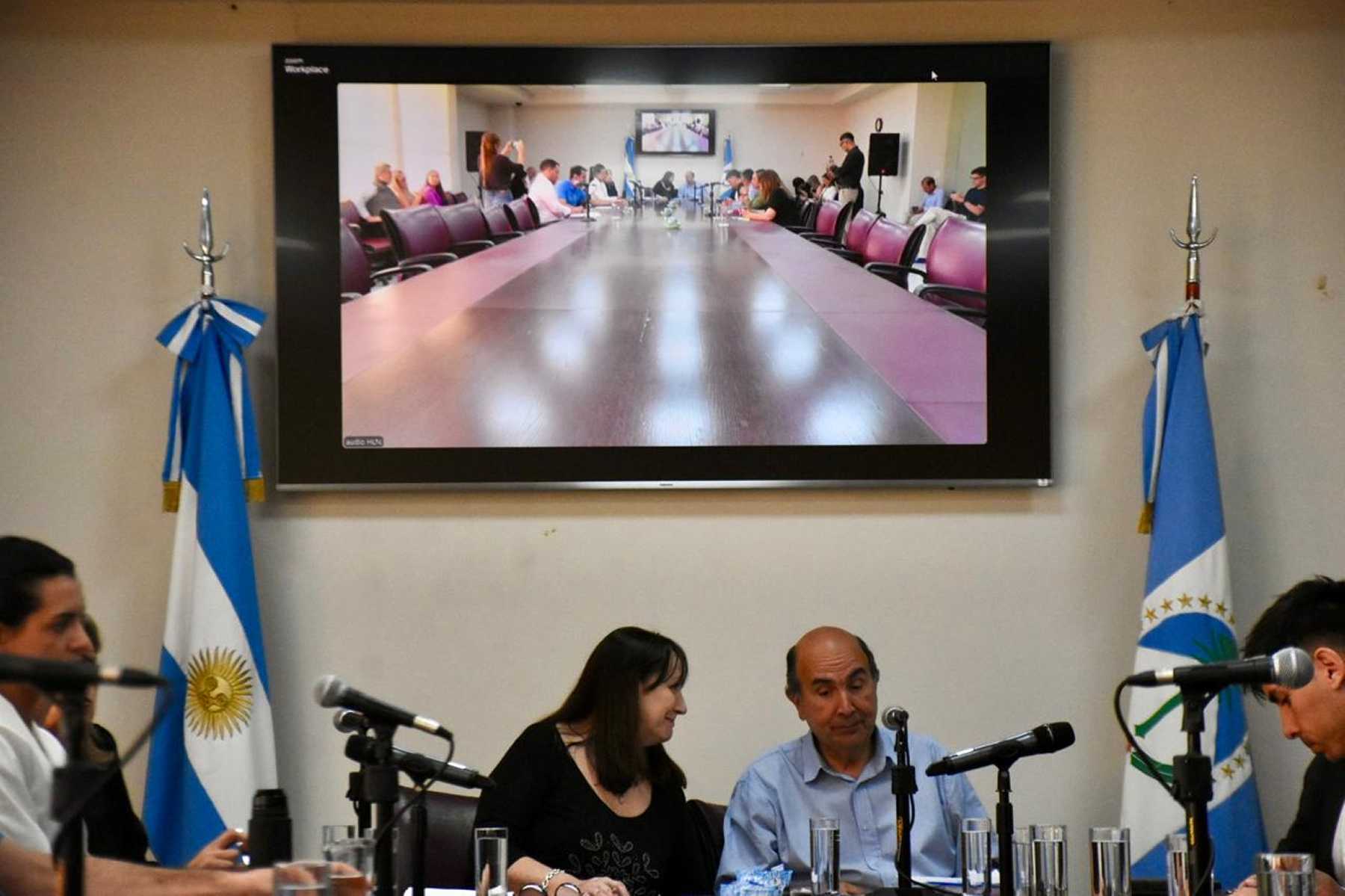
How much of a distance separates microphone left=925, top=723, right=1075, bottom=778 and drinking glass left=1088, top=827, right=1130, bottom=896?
0.30m

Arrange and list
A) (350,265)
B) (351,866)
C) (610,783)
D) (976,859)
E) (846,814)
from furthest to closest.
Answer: (350,265), (846,814), (610,783), (976,859), (351,866)

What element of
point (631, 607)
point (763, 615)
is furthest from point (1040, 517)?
point (631, 607)

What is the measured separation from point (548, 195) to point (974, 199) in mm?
1333

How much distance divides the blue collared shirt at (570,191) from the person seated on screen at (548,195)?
13 mm

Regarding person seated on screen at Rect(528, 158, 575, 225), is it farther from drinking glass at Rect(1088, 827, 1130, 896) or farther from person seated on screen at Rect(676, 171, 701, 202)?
drinking glass at Rect(1088, 827, 1130, 896)

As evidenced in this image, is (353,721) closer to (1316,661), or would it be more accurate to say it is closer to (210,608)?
(1316,661)

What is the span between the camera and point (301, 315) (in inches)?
189

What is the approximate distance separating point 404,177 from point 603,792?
2045 millimetres

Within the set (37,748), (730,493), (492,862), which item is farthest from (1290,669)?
(730,493)

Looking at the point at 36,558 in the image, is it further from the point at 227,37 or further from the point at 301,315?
the point at 227,37

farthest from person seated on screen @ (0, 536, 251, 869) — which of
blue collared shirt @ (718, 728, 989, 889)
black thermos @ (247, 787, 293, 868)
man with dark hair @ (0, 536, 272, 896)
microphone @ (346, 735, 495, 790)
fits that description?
blue collared shirt @ (718, 728, 989, 889)

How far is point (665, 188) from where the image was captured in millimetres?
4961

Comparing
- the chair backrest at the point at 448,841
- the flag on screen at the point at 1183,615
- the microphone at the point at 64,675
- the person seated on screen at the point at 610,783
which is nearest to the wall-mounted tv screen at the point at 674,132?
the flag on screen at the point at 1183,615

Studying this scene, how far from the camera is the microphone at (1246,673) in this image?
2.41 meters
